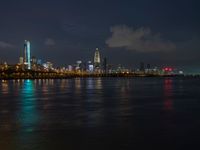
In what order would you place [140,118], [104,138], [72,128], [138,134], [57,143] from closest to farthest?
1. [57,143]
2. [104,138]
3. [138,134]
4. [72,128]
5. [140,118]

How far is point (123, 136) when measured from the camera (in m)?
18.8

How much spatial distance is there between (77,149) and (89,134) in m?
3.46

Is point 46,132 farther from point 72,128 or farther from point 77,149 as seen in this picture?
point 77,149

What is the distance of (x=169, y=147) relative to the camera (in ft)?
53.6

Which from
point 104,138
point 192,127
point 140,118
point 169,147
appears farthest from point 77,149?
point 140,118

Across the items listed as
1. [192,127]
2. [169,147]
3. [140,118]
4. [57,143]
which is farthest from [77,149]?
[140,118]

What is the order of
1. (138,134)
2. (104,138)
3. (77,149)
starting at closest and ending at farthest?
(77,149)
(104,138)
(138,134)

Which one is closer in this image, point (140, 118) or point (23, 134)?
point (23, 134)

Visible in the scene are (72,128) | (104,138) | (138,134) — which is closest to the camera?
(104,138)

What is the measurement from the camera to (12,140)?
17.5 metres

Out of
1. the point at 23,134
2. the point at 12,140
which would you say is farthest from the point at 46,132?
the point at 12,140

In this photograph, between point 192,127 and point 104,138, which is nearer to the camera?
point 104,138

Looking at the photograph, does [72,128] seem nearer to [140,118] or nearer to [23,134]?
[23,134]

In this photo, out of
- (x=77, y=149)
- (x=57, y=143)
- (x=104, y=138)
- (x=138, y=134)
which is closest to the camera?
(x=77, y=149)
